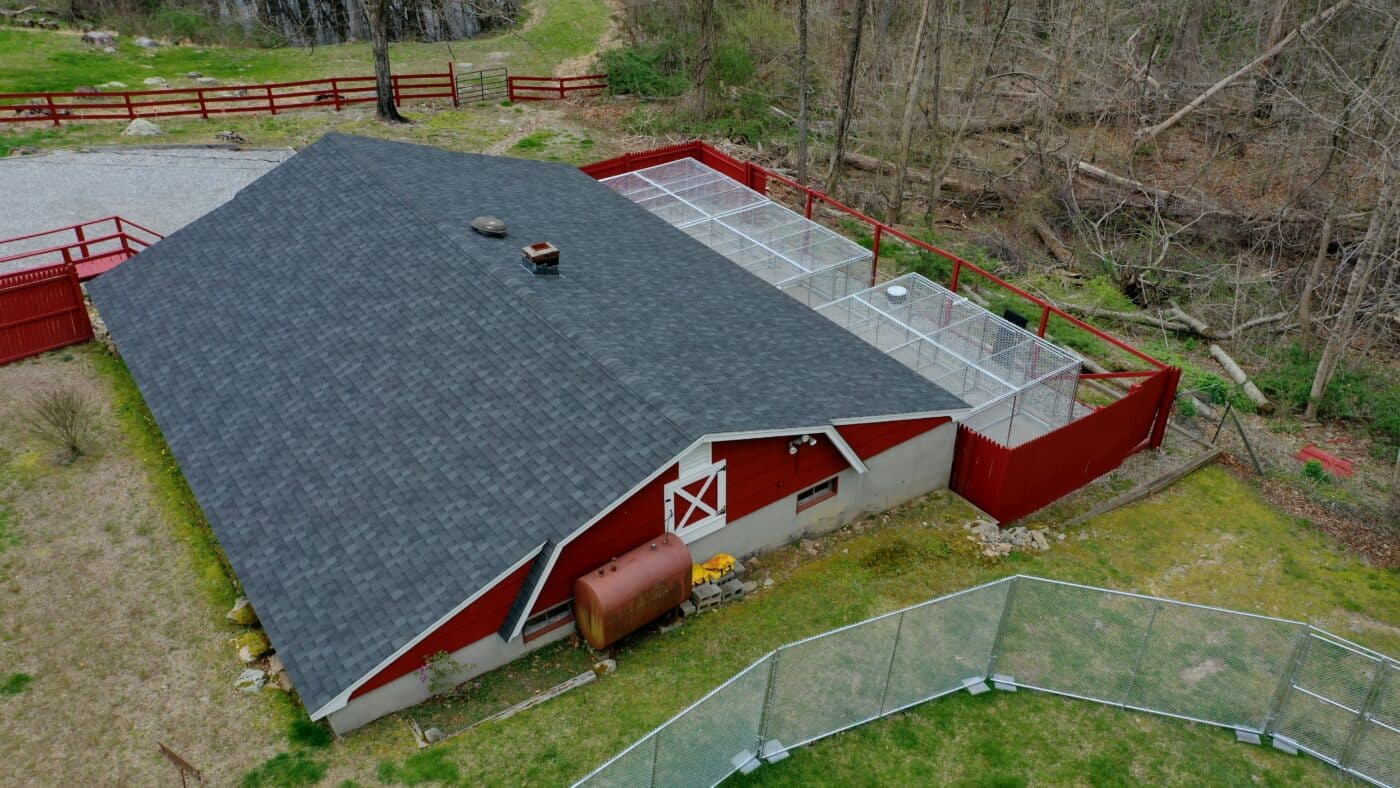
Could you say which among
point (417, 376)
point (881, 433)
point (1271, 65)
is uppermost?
point (1271, 65)

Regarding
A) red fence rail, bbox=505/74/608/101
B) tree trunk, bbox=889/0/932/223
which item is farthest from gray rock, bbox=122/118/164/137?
tree trunk, bbox=889/0/932/223

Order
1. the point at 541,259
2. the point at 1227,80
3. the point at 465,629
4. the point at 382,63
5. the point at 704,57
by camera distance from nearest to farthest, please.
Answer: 1. the point at 465,629
2. the point at 541,259
3. the point at 1227,80
4. the point at 382,63
5. the point at 704,57

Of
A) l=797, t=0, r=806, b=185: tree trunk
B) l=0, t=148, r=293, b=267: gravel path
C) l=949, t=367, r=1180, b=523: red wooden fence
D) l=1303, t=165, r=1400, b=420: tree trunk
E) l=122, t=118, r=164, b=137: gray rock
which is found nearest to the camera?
l=949, t=367, r=1180, b=523: red wooden fence

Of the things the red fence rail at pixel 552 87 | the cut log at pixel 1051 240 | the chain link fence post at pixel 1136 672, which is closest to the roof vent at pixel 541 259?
the chain link fence post at pixel 1136 672

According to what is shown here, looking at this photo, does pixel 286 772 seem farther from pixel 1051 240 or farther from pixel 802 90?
pixel 1051 240

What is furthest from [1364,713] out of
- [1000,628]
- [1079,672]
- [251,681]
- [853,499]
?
Answer: [251,681]

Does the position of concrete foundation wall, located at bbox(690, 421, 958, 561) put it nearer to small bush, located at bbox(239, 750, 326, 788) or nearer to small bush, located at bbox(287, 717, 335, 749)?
small bush, located at bbox(287, 717, 335, 749)

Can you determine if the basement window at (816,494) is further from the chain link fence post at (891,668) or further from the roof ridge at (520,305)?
the chain link fence post at (891,668)

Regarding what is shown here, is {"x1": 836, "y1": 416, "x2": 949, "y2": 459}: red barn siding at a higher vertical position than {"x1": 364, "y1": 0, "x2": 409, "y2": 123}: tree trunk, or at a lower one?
lower
